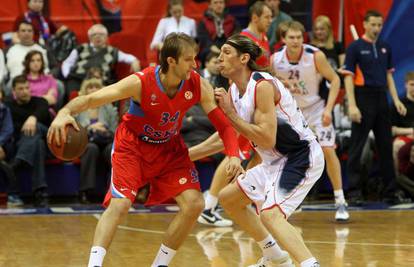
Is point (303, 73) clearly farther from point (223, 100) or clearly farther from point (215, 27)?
point (223, 100)

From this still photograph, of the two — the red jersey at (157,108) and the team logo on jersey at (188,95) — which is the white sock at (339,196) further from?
the team logo on jersey at (188,95)

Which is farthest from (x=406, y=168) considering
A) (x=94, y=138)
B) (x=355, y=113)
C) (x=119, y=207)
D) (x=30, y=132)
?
(x=119, y=207)

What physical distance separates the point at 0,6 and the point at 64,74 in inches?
58.0

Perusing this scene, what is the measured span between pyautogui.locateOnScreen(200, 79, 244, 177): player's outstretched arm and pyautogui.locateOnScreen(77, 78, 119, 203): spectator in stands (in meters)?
4.69

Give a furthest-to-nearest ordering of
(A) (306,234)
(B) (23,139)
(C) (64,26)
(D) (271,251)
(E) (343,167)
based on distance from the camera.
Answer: (C) (64,26), (E) (343,167), (B) (23,139), (A) (306,234), (D) (271,251)

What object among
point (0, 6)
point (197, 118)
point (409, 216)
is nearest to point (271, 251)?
point (409, 216)

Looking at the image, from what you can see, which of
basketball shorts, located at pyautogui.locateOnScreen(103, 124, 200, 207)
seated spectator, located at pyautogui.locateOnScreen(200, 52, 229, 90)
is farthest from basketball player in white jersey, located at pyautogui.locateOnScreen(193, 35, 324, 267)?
seated spectator, located at pyautogui.locateOnScreen(200, 52, 229, 90)

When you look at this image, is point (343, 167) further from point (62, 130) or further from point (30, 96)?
point (62, 130)

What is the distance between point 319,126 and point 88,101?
4070mm

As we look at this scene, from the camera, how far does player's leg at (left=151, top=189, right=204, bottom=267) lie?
609 cm

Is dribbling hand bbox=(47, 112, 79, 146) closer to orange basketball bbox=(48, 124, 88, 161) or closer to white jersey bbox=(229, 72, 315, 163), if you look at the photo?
orange basketball bbox=(48, 124, 88, 161)

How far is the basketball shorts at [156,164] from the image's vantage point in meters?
6.16

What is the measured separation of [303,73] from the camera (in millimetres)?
9234

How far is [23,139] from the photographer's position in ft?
34.8
